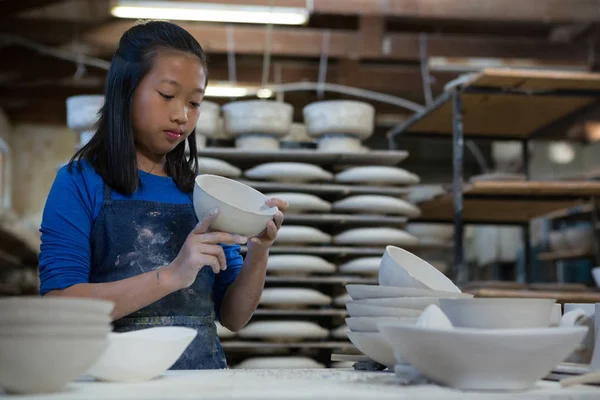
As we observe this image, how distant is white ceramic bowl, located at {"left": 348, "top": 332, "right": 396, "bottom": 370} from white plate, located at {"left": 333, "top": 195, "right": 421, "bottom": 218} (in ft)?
7.08

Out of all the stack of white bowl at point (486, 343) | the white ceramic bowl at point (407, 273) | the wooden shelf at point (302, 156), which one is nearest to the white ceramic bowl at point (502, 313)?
the stack of white bowl at point (486, 343)

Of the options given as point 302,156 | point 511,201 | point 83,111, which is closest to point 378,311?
point 302,156

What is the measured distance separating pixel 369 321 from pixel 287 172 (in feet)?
7.07

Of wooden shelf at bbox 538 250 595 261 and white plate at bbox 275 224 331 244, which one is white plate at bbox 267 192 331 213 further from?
wooden shelf at bbox 538 250 595 261

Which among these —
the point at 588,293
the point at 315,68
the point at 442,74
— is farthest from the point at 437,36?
the point at 588,293

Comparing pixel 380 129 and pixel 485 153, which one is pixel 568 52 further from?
pixel 485 153

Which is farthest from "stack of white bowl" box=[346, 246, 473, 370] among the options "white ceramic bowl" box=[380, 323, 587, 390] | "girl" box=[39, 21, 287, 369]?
"girl" box=[39, 21, 287, 369]

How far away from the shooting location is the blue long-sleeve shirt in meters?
1.75

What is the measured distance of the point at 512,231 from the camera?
930 centimetres

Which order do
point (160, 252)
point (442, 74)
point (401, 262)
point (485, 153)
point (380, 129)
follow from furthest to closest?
point (485, 153) → point (380, 129) → point (442, 74) → point (160, 252) → point (401, 262)

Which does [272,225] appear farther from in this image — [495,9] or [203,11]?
[495,9]

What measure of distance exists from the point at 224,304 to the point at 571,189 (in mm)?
2611

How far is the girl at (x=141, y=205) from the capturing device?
181cm

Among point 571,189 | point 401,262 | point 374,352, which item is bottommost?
point 374,352
